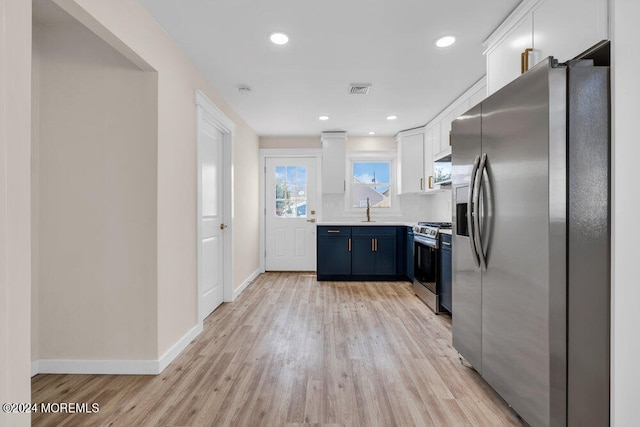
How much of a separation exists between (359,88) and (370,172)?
2517mm

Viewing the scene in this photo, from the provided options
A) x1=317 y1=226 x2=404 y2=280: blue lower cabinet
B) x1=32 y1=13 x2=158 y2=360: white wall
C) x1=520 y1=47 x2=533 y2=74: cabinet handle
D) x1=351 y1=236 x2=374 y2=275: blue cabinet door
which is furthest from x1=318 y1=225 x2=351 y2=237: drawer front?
x1=520 y1=47 x2=533 y2=74: cabinet handle

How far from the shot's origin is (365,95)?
3682mm

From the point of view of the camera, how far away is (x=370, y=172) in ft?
19.1

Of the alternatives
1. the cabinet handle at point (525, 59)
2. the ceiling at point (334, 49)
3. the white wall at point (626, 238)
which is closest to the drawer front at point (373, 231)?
the ceiling at point (334, 49)

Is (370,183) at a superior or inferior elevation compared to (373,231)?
superior

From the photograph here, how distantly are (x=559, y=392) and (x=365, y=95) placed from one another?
→ 3.10 metres

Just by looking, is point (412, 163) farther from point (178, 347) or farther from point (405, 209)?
point (178, 347)

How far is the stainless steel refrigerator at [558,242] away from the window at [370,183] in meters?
4.10

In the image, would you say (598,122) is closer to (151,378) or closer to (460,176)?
(460,176)

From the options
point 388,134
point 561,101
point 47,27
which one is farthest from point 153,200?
point 388,134

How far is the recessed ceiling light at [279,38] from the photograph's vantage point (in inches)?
94.7
